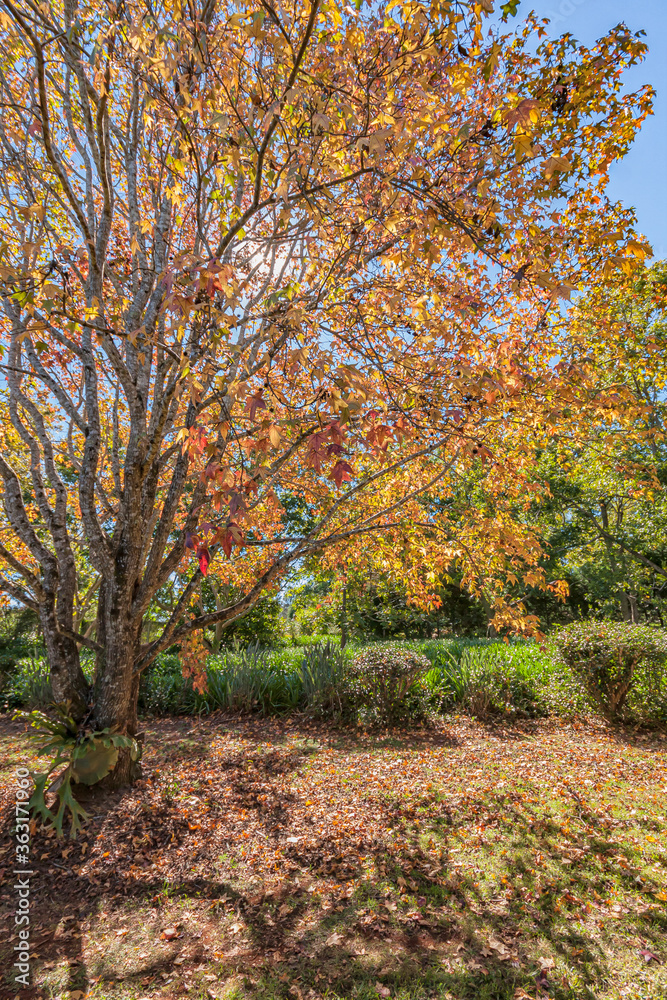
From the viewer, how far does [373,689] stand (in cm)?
700

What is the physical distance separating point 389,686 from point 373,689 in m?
0.24

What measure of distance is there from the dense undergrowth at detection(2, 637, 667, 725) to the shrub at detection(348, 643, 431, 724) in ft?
0.05

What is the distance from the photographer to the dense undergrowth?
6914 mm

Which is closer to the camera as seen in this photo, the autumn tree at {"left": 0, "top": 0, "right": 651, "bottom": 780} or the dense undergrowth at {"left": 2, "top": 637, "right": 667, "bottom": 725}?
the autumn tree at {"left": 0, "top": 0, "right": 651, "bottom": 780}

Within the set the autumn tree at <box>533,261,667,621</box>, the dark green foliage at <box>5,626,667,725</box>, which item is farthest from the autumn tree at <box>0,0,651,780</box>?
the dark green foliage at <box>5,626,667,725</box>

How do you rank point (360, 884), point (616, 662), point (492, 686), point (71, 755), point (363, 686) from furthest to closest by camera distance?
1. point (492, 686)
2. point (363, 686)
3. point (616, 662)
4. point (71, 755)
5. point (360, 884)

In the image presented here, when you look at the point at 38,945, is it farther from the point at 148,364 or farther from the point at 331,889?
the point at 148,364

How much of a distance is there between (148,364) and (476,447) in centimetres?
289

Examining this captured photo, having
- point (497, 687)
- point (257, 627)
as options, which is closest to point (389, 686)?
point (497, 687)

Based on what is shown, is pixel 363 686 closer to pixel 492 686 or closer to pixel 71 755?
pixel 492 686

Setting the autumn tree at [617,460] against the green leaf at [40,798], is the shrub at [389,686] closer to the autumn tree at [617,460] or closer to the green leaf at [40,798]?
the autumn tree at [617,460]

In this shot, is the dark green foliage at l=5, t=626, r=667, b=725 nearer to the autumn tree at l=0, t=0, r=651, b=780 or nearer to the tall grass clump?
the tall grass clump

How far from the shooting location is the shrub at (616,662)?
20.9ft

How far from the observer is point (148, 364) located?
14.1 ft
